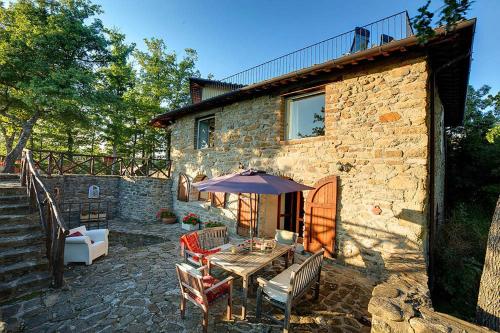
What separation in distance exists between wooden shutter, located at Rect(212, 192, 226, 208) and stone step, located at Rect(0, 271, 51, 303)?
17.5 ft

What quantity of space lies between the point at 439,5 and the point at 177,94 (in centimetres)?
1842

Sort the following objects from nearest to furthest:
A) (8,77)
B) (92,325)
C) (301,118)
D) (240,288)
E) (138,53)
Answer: (92,325) → (240,288) → (301,118) → (8,77) → (138,53)

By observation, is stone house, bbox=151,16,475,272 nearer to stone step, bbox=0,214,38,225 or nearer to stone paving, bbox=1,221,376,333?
stone paving, bbox=1,221,376,333

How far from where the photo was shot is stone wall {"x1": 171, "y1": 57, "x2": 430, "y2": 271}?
4715 mm

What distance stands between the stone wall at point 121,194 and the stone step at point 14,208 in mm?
5187

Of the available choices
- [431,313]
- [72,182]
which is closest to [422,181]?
[431,313]

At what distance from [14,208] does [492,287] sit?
8774mm

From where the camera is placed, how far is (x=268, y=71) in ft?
28.5

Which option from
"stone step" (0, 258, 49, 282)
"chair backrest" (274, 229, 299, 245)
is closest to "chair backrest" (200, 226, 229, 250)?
"chair backrest" (274, 229, 299, 245)

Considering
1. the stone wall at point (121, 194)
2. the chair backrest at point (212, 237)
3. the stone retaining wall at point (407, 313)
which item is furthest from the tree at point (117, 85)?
the stone retaining wall at point (407, 313)

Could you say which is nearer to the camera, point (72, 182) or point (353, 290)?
point (353, 290)

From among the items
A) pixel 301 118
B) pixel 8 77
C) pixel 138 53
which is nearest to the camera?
pixel 301 118

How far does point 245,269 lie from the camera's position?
3625 mm

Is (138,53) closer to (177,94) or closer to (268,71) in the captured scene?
(177,94)
